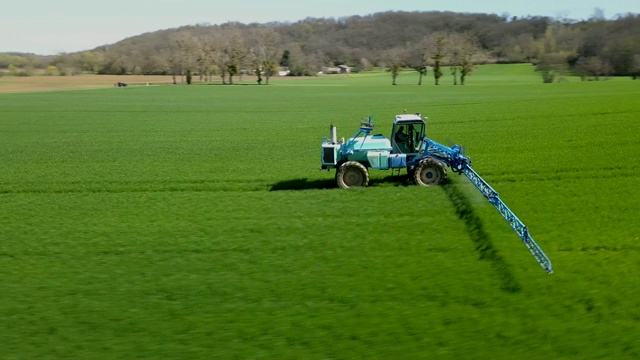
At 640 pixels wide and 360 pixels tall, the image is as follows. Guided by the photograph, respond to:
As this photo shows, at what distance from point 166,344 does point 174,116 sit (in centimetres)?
3856

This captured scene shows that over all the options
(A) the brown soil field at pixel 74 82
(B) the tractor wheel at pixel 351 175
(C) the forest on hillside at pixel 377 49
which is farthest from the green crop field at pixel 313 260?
(C) the forest on hillside at pixel 377 49

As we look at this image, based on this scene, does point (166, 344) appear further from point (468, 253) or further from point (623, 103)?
point (623, 103)

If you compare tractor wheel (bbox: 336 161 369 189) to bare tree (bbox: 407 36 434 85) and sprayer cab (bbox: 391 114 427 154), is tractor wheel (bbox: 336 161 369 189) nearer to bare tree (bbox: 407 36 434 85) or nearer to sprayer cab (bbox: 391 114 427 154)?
sprayer cab (bbox: 391 114 427 154)

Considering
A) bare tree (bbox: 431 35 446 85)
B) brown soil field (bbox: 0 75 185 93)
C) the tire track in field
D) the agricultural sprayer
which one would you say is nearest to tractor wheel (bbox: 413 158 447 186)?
the agricultural sprayer

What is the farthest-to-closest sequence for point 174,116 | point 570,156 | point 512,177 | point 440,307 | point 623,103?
point 174,116 < point 623,103 < point 570,156 < point 512,177 < point 440,307

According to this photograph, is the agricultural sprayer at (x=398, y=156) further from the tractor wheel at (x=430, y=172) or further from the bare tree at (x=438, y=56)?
the bare tree at (x=438, y=56)

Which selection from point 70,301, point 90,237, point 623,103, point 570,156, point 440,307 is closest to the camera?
point 440,307

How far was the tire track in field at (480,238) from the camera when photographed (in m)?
10.1

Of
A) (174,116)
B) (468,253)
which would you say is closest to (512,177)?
(468,253)

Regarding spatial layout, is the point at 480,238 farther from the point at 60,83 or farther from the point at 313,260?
the point at 60,83

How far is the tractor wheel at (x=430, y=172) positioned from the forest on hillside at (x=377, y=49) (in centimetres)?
7782

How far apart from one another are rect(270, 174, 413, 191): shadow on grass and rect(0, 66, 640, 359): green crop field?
13 centimetres

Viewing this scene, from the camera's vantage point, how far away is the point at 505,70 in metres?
112

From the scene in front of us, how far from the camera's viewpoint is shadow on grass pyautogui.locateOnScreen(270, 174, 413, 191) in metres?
18.5
